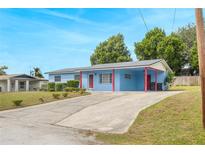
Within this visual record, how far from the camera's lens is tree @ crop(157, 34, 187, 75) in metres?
32.0

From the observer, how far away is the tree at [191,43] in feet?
106

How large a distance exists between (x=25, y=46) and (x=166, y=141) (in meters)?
9.86

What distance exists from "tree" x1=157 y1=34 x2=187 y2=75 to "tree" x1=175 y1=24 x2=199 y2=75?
145 cm

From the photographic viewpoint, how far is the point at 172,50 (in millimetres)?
31828

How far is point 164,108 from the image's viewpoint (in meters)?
10.7

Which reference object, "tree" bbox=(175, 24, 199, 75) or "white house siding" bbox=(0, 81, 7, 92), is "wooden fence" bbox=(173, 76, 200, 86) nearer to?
"tree" bbox=(175, 24, 199, 75)

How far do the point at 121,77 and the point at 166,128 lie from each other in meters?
13.5

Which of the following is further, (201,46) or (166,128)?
(166,128)

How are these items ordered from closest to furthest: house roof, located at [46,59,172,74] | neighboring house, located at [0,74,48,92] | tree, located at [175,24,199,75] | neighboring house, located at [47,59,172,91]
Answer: house roof, located at [46,59,172,74], neighboring house, located at [47,59,172,91], neighboring house, located at [0,74,48,92], tree, located at [175,24,199,75]

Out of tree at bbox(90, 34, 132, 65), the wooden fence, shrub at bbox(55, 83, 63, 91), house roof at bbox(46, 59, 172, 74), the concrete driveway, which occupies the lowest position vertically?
the concrete driveway

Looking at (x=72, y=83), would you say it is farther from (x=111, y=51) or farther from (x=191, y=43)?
(x=191, y=43)

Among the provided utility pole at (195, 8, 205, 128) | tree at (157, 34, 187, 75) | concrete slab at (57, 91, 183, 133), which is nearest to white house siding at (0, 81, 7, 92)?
tree at (157, 34, 187, 75)

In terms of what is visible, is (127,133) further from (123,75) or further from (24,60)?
(123,75)

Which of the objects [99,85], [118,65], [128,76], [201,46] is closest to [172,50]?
[128,76]
